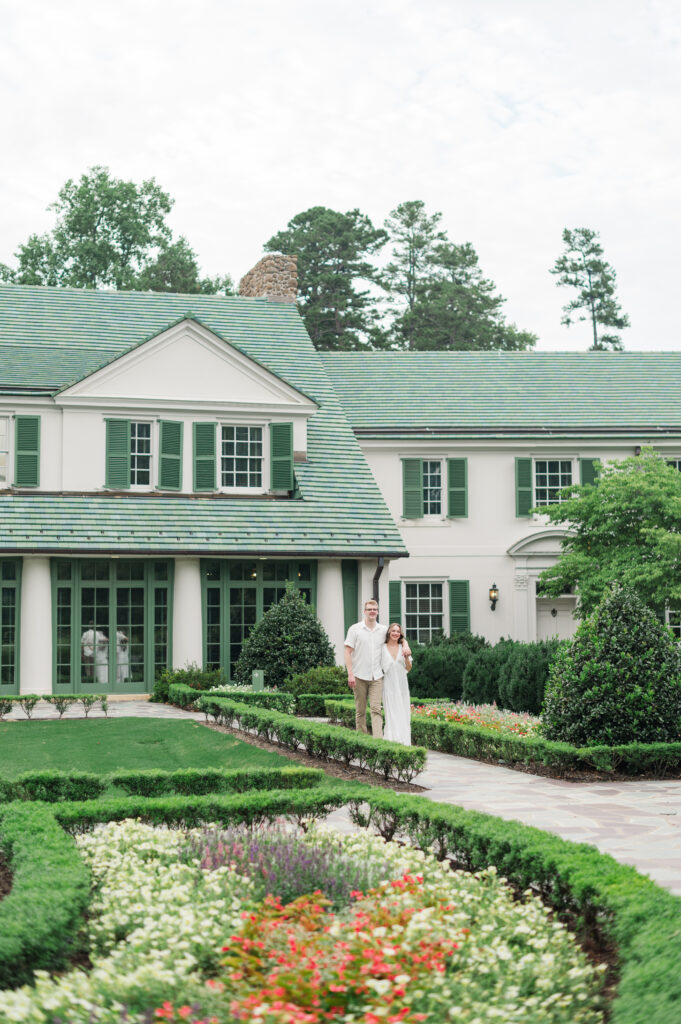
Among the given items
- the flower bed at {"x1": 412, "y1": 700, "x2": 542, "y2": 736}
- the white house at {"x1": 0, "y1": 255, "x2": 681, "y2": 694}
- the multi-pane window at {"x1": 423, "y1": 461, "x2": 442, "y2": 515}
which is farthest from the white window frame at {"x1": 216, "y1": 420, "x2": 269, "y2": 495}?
the flower bed at {"x1": 412, "y1": 700, "x2": 542, "y2": 736}

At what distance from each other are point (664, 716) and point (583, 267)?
4498 cm

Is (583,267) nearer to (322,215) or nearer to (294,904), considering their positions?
(322,215)

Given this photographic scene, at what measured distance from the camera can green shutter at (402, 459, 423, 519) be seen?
27.0m

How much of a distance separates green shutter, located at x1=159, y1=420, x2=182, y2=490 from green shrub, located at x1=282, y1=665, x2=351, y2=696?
5.62m

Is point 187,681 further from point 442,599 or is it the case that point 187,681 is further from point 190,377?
point 442,599

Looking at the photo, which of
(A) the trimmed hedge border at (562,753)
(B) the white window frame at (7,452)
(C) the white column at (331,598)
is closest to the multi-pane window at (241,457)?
(C) the white column at (331,598)

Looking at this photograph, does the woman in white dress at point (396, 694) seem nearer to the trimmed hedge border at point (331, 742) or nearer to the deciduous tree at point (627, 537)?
the trimmed hedge border at point (331, 742)

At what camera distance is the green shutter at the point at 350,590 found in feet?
77.8

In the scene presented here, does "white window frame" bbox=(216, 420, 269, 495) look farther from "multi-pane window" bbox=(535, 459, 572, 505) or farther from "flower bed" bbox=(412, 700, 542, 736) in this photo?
"flower bed" bbox=(412, 700, 542, 736)

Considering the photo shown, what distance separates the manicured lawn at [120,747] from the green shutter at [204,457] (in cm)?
710

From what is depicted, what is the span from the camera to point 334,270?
5256cm

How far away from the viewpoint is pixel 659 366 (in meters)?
30.5

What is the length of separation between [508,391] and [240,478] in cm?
845

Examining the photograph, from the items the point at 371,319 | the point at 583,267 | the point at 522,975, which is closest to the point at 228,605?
the point at 522,975
